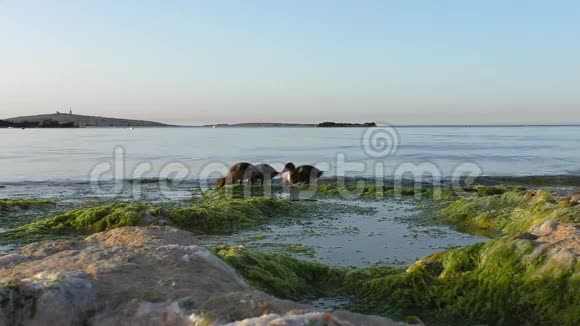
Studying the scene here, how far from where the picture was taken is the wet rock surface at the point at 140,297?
2701 millimetres

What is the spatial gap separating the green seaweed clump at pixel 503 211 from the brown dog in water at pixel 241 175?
799 cm

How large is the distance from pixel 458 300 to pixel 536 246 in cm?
88

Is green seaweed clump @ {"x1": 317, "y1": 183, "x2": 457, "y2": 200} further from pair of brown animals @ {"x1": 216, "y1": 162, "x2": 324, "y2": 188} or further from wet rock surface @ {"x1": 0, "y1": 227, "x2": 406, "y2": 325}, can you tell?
wet rock surface @ {"x1": 0, "y1": 227, "x2": 406, "y2": 325}

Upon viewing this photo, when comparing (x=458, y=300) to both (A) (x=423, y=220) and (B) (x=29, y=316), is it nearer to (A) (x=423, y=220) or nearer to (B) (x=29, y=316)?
(B) (x=29, y=316)

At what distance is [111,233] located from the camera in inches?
199

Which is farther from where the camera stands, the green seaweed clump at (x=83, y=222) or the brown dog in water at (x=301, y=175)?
the brown dog in water at (x=301, y=175)

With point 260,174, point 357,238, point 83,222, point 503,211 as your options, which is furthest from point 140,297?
point 260,174

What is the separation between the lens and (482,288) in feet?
14.8

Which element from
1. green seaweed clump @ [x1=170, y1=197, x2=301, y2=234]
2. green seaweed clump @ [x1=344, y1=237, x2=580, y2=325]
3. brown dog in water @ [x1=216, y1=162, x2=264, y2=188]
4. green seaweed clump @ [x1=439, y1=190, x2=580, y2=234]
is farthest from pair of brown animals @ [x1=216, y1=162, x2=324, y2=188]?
green seaweed clump @ [x1=344, y1=237, x2=580, y2=325]

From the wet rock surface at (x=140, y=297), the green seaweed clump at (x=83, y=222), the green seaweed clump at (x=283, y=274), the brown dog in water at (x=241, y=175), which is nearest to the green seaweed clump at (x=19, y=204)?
the green seaweed clump at (x=83, y=222)

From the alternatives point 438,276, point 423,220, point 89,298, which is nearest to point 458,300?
point 438,276

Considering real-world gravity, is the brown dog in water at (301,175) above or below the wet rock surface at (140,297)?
below

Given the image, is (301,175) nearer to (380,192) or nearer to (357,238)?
(380,192)

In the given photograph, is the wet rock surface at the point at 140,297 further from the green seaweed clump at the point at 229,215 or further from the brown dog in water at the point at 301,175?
the brown dog in water at the point at 301,175
